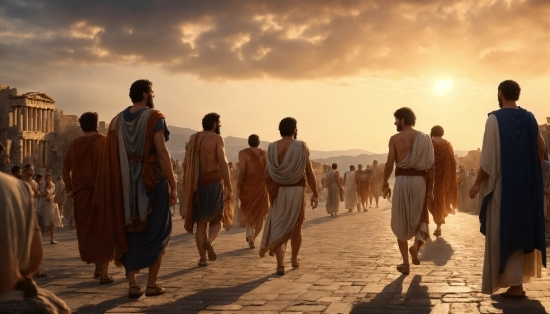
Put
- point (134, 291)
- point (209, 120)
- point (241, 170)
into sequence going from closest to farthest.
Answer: point (134, 291)
point (209, 120)
point (241, 170)

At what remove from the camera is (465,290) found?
6.89m

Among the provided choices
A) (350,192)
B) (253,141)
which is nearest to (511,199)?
(253,141)

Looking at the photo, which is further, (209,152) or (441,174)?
(441,174)

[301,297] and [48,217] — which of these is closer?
[301,297]

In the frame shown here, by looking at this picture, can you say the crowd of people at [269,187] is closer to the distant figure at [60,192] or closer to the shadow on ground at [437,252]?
the shadow on ground at [437,252]

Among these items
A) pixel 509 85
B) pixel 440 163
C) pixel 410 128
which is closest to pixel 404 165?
pixel 410 128

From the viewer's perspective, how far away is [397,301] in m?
6.37

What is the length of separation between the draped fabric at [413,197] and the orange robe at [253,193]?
4.22 metres

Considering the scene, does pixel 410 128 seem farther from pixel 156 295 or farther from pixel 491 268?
pixel 156 295

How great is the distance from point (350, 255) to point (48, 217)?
7.36m

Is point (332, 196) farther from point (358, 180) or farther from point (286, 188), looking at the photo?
point (286, 188)

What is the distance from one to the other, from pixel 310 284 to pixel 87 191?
283 centimetres

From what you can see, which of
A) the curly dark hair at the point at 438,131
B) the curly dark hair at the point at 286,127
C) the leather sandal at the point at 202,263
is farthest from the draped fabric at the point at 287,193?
the curly dark hair at the point at 438,131

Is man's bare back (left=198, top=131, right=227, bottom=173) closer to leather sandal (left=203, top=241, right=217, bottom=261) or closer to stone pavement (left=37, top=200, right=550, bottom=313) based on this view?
leather sandal (left=203, top=241, right=217, bottom=261)
